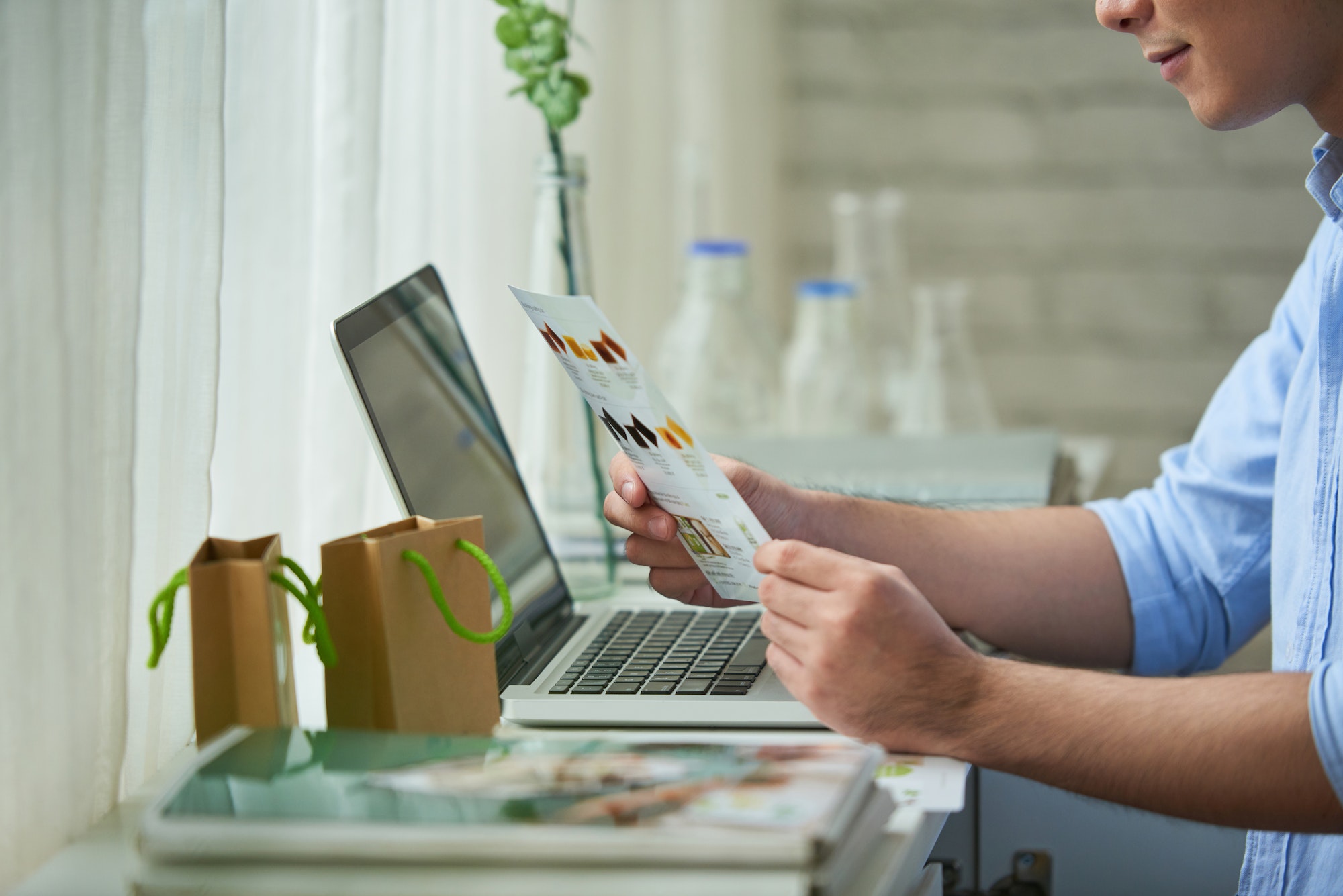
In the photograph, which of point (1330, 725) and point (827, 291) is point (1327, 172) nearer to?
point (1330, 725)

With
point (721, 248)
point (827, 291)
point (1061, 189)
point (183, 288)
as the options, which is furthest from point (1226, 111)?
point (1061, 189)

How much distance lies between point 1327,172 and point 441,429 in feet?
2.16

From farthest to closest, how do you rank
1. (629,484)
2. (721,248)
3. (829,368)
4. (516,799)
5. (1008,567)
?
(829,368) < (721,248) < (1008,567) < (629,484) < (516,799)

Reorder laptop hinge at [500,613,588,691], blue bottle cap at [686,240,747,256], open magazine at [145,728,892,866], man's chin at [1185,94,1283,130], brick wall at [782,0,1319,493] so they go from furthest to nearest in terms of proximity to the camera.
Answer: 1. brick wall at [782,0,1319,493]
2. blue bottle cap at [686,240,747,256]
3. man's chin at [1185,94,1283,130]
4. laptop hinge at [500,613,588,691]
5. open magazine at [145,728,892,866]

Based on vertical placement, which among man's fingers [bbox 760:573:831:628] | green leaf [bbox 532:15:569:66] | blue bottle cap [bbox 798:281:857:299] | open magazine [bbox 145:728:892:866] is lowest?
open magazine [bbox 145:728:892:866]

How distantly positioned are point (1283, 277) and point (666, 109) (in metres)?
1.44

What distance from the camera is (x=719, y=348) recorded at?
66.1 inches

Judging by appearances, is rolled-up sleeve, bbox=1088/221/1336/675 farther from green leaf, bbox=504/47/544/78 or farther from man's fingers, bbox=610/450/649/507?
green leaf, bbox=504/47/544/78

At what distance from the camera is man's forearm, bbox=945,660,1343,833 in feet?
2.20

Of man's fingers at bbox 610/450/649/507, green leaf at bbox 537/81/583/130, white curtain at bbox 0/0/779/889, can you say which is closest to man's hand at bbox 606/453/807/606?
man's fingers at bbox 610/450/649/507

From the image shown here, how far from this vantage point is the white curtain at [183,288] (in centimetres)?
66

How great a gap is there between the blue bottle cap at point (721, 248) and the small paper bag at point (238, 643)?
1.10 m

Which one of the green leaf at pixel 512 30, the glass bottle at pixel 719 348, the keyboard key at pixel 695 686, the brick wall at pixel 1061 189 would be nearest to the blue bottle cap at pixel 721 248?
the glass bottle at pixel 719 348

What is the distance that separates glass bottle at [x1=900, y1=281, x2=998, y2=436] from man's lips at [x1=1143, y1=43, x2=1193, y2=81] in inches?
41.9
